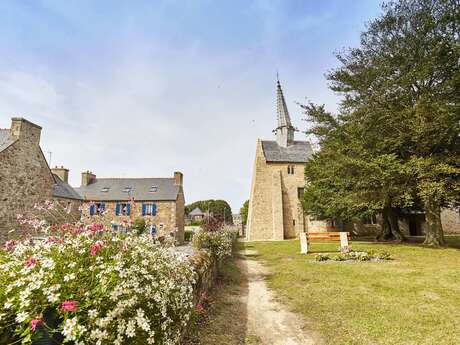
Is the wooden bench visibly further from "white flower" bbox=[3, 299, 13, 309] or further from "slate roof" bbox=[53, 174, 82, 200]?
"slate roof" bbox=[53, 174, 82, 200]

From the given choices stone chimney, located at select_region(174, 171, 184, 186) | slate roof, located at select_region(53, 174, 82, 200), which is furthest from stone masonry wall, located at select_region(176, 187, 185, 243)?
slate roof, located at select_region(53, 174, 82, 200)

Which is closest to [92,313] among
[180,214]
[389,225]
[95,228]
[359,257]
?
[95,228]

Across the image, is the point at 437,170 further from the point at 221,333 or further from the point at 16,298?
the point at 16,298

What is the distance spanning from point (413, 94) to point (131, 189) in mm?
26019

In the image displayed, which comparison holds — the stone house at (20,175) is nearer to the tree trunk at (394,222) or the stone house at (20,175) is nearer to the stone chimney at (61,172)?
the stone chimney at (61,172)

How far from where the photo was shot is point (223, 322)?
4.65 m

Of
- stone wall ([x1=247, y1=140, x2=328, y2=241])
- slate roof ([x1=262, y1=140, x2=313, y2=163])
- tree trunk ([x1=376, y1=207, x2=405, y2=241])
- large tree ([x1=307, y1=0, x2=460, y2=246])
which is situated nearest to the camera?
large tree ([x1=307, y1=0, x2=460, y2=246])

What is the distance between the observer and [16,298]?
1.85 m

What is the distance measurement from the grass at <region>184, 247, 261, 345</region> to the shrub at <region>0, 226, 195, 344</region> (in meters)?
1.41

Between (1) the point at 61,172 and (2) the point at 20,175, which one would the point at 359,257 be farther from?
(1) the point at 61,172

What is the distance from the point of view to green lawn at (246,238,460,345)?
13.3 feet

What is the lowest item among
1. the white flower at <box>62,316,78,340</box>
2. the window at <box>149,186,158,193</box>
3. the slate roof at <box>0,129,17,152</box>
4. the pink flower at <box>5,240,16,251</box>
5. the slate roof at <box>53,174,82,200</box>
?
the white flower at <box>62,316,78,340</box>

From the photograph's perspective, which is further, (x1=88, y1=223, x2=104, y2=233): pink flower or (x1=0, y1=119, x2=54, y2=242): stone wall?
→ (x1=0, y1=119, x2=54, y2=242): stone wall

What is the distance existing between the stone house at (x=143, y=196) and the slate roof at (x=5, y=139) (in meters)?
12.6
